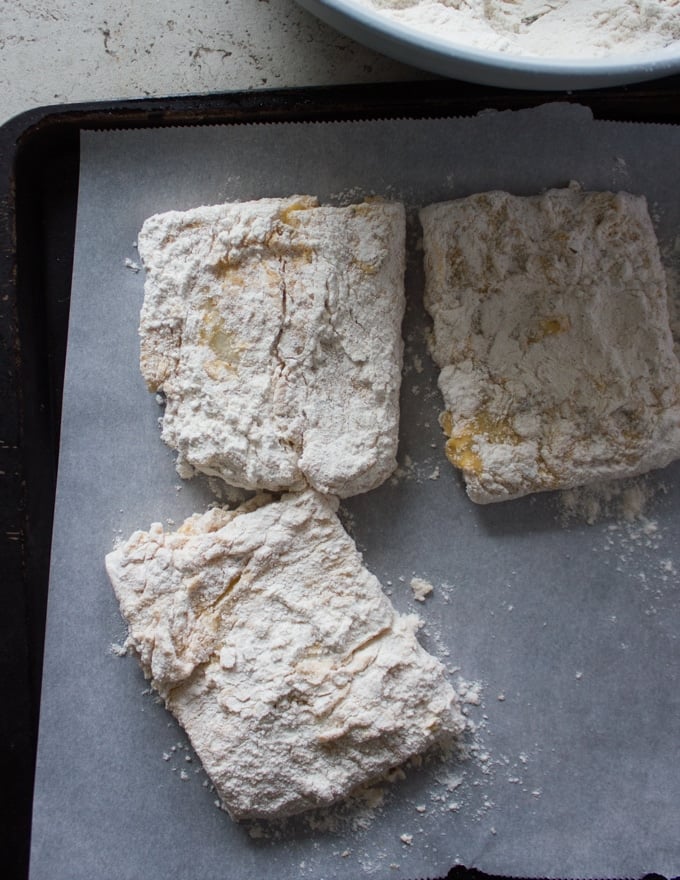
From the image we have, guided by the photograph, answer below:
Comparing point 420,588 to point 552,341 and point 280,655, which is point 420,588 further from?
point 552,341

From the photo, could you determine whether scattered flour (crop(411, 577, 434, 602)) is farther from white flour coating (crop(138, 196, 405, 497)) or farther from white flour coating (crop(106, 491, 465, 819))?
white flour coating (crop(138, 196, 405, 497))

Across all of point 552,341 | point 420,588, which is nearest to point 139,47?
point 552,341

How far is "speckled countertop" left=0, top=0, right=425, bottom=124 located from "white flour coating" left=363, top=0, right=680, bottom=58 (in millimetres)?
326

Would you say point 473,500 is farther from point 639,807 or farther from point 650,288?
point 639,807

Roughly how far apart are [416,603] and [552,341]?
49cm

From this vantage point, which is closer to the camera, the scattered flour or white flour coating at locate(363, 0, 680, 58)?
white flour coating at locate(363, 0, 680, 58)

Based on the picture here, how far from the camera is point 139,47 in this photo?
4.73 ft

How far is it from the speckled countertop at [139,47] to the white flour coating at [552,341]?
1.52 ft

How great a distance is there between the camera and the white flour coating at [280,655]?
123 cm

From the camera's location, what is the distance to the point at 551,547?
1.33m

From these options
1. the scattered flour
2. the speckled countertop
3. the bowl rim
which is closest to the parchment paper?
the scattered flour

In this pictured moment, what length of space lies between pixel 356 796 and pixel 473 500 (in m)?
0.52

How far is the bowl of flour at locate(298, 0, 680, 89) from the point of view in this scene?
3.49 feet

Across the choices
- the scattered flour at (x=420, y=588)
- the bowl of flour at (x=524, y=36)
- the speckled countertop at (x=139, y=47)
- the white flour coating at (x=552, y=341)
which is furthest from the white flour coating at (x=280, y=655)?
the speckled countertop at (x=139, y=47)
